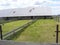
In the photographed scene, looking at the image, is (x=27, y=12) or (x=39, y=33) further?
(x=39, y=33)

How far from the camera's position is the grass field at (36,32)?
3.67 m

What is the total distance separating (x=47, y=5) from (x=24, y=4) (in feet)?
1.61

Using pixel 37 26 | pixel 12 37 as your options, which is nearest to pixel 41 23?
pixel 37 26

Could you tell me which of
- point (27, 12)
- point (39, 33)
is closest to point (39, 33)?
point (39, 33)

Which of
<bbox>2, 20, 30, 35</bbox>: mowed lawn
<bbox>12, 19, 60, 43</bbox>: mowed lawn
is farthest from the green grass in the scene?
<bbox>2, 20, 30, 35</bbox>: mowed lawn

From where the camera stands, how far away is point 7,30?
3918 millimetres

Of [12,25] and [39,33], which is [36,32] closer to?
[39,33]

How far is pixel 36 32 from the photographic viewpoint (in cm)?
381

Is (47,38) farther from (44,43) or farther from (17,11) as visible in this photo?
(17,11)

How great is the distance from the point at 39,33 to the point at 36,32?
0.24 ft

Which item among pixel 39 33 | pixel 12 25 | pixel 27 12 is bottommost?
pixel 39 33

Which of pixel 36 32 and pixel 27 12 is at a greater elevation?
pixel 27 12

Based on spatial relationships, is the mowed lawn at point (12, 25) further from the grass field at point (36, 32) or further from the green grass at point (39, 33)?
the green grass at point (39, 33)

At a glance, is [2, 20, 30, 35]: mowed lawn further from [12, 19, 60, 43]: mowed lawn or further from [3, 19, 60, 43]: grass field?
[12, 19, 60, 43]: mowed lawn
